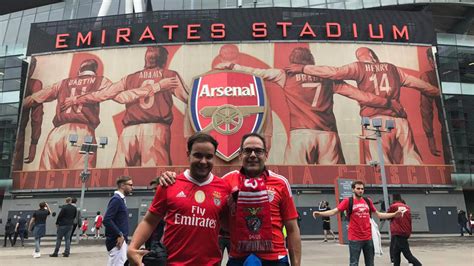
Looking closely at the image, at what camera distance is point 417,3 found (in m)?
36.7

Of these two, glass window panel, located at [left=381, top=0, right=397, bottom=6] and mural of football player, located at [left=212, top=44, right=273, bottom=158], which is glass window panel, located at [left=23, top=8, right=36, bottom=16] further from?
glass window panel, located at [left=381, top=0, right=397, bottom=6]

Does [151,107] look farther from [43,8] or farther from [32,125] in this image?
[43,8]

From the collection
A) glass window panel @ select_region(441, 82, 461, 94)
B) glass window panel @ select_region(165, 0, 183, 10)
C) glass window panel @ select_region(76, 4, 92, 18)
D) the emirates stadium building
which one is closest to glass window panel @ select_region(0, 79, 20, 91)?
the emirates stadium building

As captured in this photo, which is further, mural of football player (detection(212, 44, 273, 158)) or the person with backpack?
mural of football player (detection(212, 44, 273, 158))

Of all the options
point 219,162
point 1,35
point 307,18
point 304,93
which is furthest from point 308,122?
point 1,35

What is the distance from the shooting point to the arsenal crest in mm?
28109

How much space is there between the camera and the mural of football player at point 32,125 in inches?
1196

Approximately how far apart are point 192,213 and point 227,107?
85.5 ft

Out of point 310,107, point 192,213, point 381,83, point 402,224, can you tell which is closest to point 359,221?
point 402,224

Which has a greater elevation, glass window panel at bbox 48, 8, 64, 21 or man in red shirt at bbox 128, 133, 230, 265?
glass window panel at bbox 48, 8, 64, 21

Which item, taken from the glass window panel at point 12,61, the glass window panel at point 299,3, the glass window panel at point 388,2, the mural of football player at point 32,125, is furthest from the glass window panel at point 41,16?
the glass window panel at point 388,2

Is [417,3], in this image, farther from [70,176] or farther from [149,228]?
[149,228]

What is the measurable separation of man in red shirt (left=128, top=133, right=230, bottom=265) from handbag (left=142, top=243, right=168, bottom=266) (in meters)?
0.04

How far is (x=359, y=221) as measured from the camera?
6680mm
